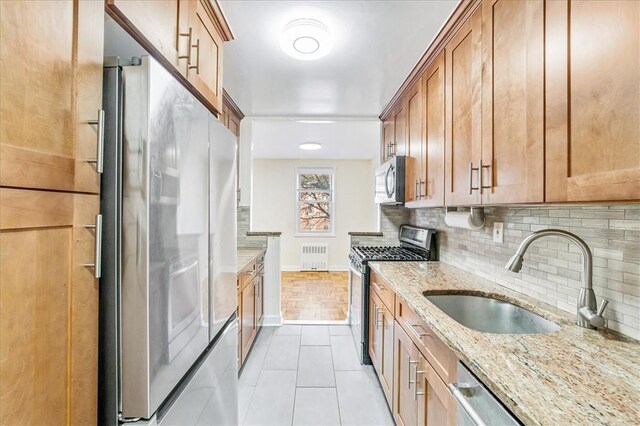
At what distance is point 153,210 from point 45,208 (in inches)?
9.2

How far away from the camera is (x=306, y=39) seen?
1.74 meters

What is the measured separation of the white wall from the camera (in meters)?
6.54

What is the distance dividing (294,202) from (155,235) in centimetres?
579

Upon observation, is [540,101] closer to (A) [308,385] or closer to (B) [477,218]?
(B) [477,218]

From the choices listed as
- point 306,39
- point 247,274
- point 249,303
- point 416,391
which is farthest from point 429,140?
point 249,303

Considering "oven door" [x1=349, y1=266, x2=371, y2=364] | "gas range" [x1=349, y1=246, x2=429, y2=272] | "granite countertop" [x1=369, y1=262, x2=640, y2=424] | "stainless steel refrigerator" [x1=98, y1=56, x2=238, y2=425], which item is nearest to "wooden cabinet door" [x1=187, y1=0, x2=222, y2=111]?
"stainless steel refrigerator" [x1=98, y1=56, x2=238, y2=425]

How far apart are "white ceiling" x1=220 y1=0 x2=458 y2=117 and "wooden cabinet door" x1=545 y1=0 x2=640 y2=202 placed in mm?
781

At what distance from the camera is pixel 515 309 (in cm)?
145

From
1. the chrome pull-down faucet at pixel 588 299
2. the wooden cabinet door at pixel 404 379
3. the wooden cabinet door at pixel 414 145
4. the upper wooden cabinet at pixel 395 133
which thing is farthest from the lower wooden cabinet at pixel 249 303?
the chrome pull-down faucet at pixel 588 299

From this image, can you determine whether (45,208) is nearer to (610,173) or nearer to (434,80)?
(610,173)

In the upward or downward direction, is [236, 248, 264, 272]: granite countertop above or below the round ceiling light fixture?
below

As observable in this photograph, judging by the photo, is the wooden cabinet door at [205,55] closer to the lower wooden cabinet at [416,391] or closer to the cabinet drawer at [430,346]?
the cabinet drawer at [430,346]

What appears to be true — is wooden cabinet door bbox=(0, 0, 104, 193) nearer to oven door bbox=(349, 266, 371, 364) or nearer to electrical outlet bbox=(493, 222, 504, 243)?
electrical outlet bbox=(493, 222, 504, 243)

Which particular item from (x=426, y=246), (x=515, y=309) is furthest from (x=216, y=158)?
(x=426, y=246)
